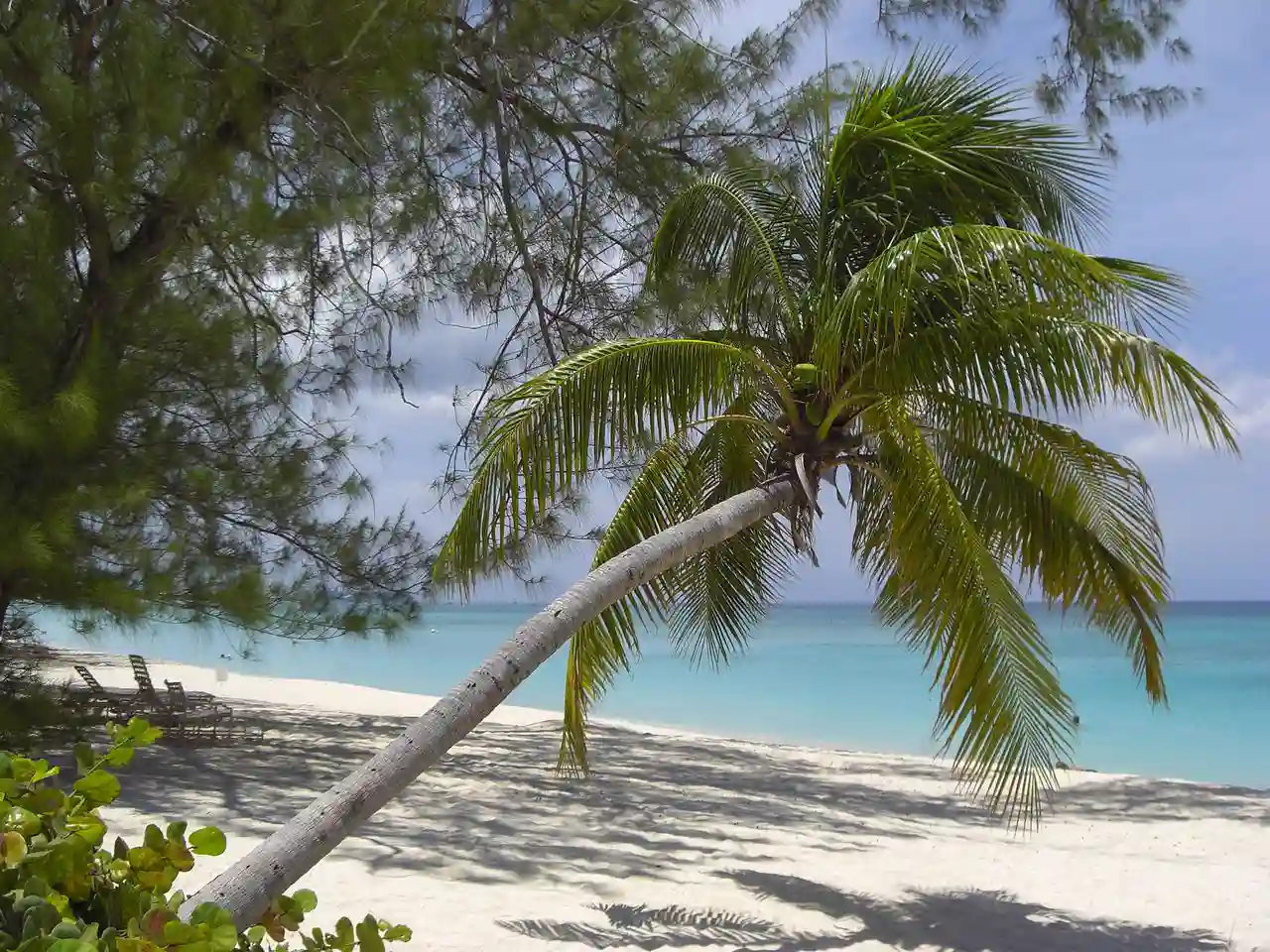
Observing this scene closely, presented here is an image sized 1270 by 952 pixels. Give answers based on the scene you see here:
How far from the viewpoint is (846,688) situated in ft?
111

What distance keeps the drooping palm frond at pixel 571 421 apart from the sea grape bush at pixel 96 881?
136 inches

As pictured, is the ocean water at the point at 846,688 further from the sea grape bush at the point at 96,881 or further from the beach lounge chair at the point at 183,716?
the sea grape bush at the point at 96,881

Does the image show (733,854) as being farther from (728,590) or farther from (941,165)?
(941,165)

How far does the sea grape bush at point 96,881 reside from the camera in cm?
121

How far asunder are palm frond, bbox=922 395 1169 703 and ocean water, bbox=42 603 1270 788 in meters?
0.41

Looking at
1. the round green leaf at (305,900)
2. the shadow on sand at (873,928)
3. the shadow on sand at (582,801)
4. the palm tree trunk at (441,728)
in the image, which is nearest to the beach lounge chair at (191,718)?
the shadow on sand at (582,801)

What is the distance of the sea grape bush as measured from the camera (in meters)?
1.21

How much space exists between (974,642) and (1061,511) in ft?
3.67

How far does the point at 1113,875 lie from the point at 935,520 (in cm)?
434

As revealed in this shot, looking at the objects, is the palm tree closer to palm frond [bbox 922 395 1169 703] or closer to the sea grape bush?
palm frond [bbox 922 395 1169 703]

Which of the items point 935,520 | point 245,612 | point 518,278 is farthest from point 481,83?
point 935,520

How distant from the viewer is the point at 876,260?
4.87m

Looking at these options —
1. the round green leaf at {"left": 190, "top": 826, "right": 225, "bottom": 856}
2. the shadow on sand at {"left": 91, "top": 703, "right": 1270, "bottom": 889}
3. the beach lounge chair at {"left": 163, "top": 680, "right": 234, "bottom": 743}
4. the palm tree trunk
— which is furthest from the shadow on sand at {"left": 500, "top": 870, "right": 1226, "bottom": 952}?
the beach lounge chair at {"left": 163, "top": 680, "right": 234, "bottom": 743}

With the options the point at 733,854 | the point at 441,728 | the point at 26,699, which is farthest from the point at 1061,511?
the point at 26,699
